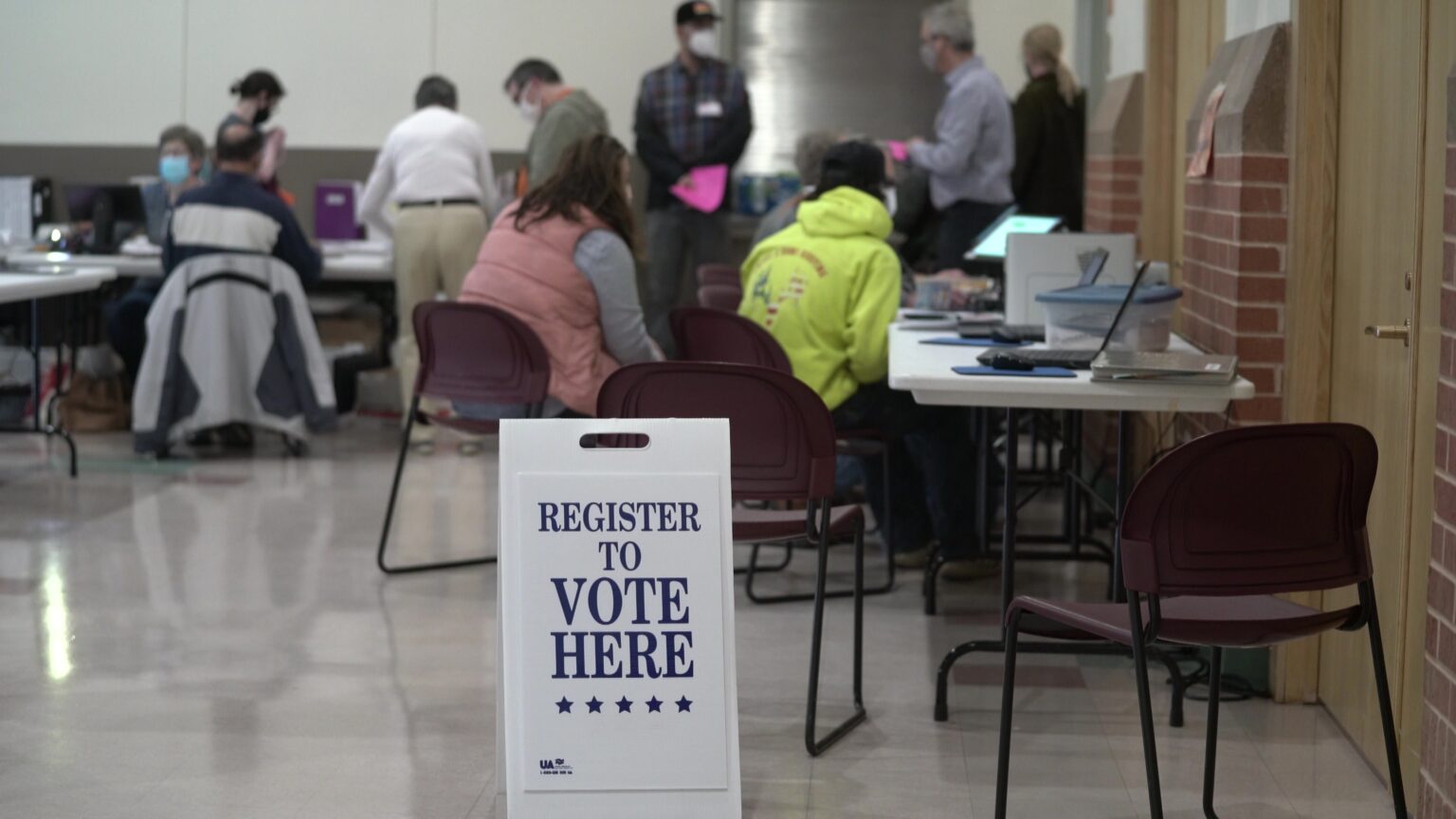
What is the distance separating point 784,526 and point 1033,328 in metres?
1.15

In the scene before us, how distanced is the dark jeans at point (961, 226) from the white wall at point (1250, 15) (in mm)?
2063

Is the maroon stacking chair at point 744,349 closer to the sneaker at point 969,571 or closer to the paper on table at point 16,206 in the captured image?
the sneaker at point 969,571

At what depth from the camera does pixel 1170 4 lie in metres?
5.64

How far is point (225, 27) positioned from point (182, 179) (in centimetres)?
142

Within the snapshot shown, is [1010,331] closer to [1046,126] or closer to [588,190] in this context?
[588,190]

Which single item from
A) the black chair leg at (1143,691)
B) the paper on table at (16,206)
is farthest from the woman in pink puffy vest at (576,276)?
the paper on table at (16,206)

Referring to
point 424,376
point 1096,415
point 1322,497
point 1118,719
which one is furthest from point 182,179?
point 1322,497

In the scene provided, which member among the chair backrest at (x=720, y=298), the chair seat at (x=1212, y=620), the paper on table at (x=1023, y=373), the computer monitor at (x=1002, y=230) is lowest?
the chair seat at (x=1212, y=620)

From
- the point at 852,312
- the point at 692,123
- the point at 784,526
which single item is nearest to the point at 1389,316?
the point at 784,526

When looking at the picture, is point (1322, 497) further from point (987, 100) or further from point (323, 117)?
point (323, 117)

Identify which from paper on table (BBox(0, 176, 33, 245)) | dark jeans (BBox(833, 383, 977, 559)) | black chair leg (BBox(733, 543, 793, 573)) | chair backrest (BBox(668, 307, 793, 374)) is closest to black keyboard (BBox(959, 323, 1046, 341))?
dark jeans (BBox(833, 383, 977, 559))

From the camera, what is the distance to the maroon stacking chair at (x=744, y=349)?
4414mm

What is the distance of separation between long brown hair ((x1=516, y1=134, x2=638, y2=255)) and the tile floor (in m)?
1.05

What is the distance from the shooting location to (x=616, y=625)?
279 cm
